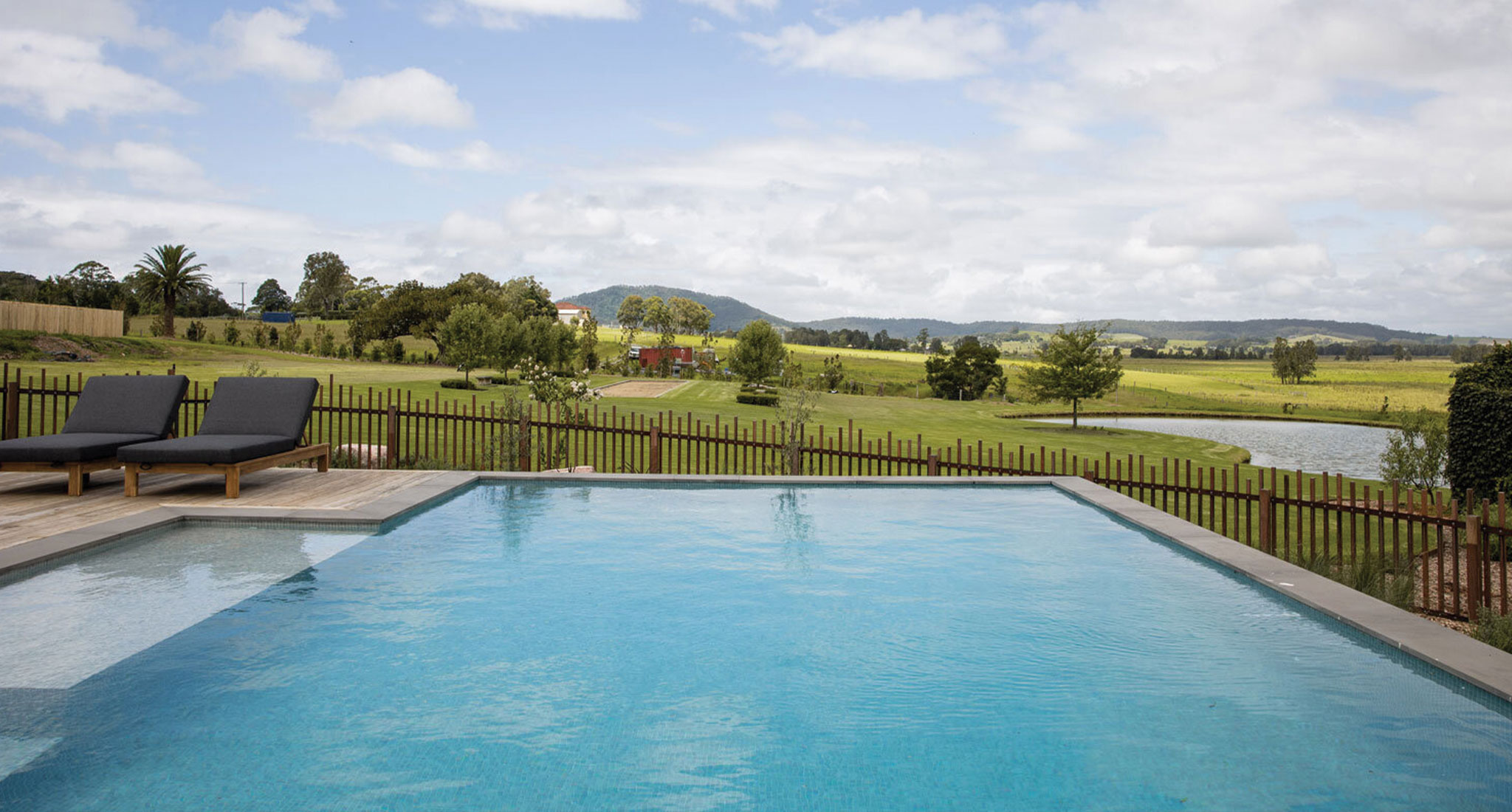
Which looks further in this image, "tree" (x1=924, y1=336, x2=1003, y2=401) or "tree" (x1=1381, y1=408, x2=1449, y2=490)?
"tree" (x1=924, y1=336, x2=1003, y2=401)

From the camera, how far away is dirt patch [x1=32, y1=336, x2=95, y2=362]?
121 feet

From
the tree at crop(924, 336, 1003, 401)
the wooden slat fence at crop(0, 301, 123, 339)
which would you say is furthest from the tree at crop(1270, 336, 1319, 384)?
the wooden slat fence at crop(0, 301, 123, 339)

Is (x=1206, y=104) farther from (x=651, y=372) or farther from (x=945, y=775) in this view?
(x=651, y=372)

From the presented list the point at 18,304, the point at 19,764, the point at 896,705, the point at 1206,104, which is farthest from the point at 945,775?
the point at 18,304

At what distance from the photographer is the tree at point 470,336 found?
38.8m

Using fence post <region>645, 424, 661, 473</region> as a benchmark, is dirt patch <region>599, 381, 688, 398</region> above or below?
above

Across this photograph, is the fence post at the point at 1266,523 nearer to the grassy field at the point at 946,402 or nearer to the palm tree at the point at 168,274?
the grassy field at the point at 946,402

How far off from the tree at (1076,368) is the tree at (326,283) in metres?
97.1

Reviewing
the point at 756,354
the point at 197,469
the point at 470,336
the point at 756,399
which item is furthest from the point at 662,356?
the point at 197,469

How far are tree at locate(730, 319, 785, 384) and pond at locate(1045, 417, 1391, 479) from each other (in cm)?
1517

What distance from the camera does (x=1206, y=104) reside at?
19688mm

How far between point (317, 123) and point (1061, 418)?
3702cm

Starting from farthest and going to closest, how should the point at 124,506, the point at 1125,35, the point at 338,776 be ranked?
the point at 1125,35
the point at 124,506
the point at 338,776

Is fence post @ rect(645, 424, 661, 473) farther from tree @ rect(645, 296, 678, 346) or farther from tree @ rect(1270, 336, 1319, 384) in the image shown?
tree @ rect(645, 296, 678, 346)
